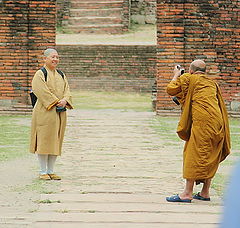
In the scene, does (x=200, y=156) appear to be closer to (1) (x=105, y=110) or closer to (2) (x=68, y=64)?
(1) (x=105, y=110)

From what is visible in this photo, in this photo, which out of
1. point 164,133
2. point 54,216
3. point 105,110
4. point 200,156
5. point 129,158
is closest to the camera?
point 54,216

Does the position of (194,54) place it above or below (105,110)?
above

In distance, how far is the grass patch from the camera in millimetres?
16547

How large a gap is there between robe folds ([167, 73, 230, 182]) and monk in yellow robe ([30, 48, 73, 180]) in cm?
157

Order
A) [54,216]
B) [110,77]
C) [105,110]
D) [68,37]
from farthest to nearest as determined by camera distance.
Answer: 1. [68,37]
2. [110,77]
3. [105,110]
4. [54,216]

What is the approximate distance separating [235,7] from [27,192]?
8.78 meters

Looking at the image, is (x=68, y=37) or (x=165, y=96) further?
(x=68, y=37)

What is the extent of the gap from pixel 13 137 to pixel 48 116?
Answer: 3811mm

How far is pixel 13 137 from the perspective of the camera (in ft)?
34.1

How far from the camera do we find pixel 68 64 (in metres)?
22.8

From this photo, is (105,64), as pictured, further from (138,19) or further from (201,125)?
(201,125)

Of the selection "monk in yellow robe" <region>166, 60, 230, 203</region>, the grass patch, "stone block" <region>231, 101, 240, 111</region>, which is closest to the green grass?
"monk in yellow robe" <region>166, 60, 230, 203</region>

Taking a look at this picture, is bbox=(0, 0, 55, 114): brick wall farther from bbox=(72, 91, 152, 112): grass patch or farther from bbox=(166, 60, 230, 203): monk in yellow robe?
bbox=(166, 60, 230, 203): monk in yellow robe

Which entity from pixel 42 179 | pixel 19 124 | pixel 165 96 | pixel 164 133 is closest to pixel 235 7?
pixel 165 96
